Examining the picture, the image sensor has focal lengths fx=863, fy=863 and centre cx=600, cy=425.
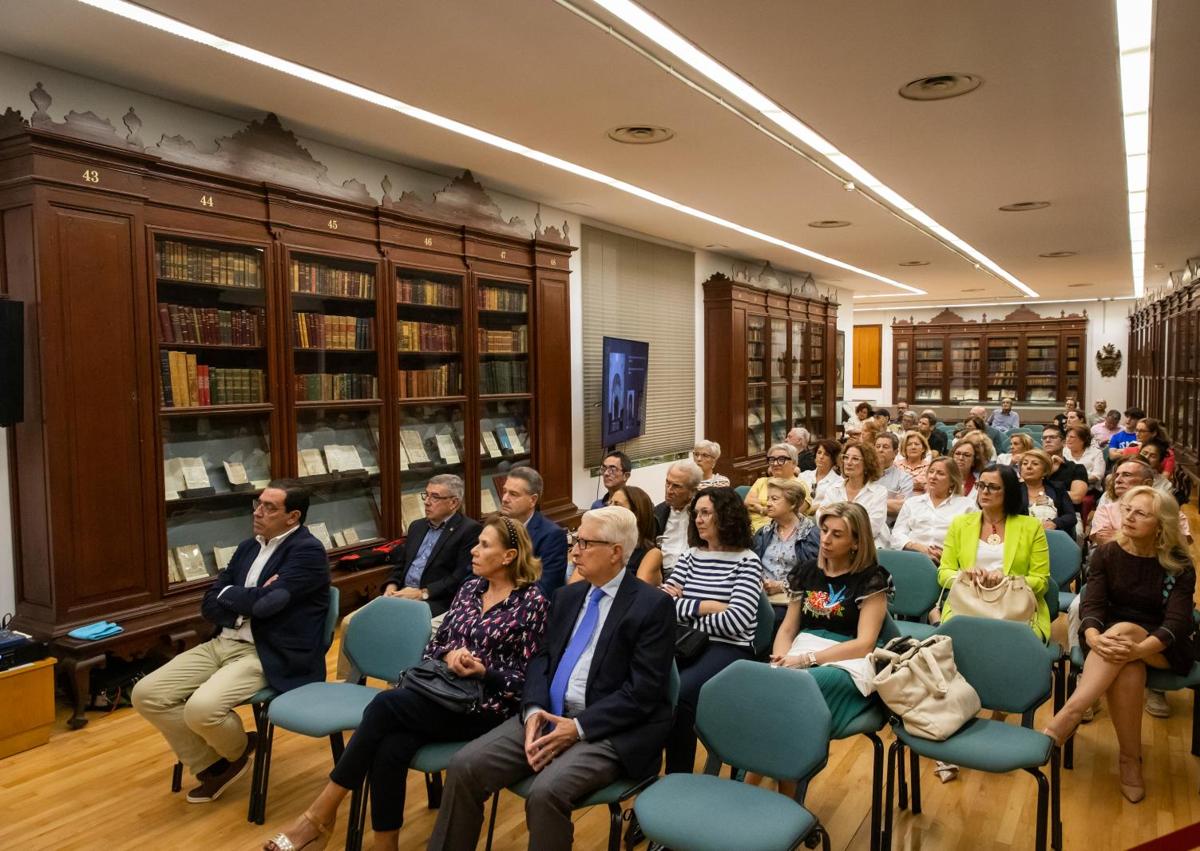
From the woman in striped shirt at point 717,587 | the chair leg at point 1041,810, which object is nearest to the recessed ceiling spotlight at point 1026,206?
the woman in striped shirt at point 717,587

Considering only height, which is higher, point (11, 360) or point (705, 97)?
point (705, 97)

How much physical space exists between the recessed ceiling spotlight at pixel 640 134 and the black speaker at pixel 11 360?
3.53 metres

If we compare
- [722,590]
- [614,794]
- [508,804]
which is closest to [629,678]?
[614,794]

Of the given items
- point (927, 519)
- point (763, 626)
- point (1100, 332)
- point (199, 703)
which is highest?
point (1100, 332)

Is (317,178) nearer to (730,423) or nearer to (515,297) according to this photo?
(515,297)

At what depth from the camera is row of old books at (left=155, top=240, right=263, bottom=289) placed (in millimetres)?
4871

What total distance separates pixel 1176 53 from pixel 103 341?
18.4 ft

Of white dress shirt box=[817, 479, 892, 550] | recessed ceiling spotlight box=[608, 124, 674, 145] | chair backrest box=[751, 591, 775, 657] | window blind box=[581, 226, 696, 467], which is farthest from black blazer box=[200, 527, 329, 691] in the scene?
window blind box=[581, 226, 696, 467]

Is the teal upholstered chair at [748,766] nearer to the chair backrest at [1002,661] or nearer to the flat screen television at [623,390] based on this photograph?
the chair backrest at [1002,661]

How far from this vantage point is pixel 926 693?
298 centimetres

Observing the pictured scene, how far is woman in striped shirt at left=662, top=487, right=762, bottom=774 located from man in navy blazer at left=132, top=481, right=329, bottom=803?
5.17 feet

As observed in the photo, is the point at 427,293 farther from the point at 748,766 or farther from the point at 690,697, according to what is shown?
the point at 748,766

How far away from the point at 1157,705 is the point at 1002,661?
194cm

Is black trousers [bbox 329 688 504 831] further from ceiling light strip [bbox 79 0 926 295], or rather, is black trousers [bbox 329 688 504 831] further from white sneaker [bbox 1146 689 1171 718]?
white sneaker [bbox 1146 689 1171 718]
